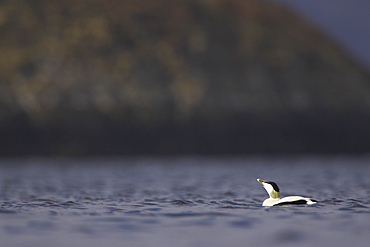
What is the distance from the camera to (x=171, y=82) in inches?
2938

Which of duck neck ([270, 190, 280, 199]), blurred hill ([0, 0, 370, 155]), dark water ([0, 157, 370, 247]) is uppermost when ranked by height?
blurred hill ([0, 0, 370, 155])

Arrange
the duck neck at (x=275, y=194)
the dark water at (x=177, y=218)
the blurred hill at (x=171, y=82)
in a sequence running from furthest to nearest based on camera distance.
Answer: the blurred hill at (x=171, y=82) < the duck neck at (x=275, y=194) < the dark water at (x=177, y=218)

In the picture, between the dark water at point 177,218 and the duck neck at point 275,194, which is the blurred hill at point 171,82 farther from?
the duck neck at point 275,194

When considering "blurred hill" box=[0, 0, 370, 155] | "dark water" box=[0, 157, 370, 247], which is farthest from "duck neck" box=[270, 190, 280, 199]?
"blurred hill" box=[0, 0, 370, 155]

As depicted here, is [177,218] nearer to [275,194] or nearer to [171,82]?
[275,194]

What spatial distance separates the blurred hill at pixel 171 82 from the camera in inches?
2547

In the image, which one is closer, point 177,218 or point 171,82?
point 177,218

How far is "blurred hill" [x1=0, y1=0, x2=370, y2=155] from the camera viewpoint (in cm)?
6469

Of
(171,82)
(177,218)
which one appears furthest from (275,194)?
(171,82)

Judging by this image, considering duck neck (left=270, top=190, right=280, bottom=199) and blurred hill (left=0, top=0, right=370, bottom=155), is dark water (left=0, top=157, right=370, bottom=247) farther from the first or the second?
blurred hill (left=0, top=0, right=370, bottom=155)

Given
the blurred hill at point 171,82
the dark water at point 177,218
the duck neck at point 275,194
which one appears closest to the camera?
the dark water at point 177,218

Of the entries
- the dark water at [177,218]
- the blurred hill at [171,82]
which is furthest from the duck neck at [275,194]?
the blurred hill at [171,82]

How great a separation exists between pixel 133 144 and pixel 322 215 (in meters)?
47.2

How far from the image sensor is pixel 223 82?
75750mm
